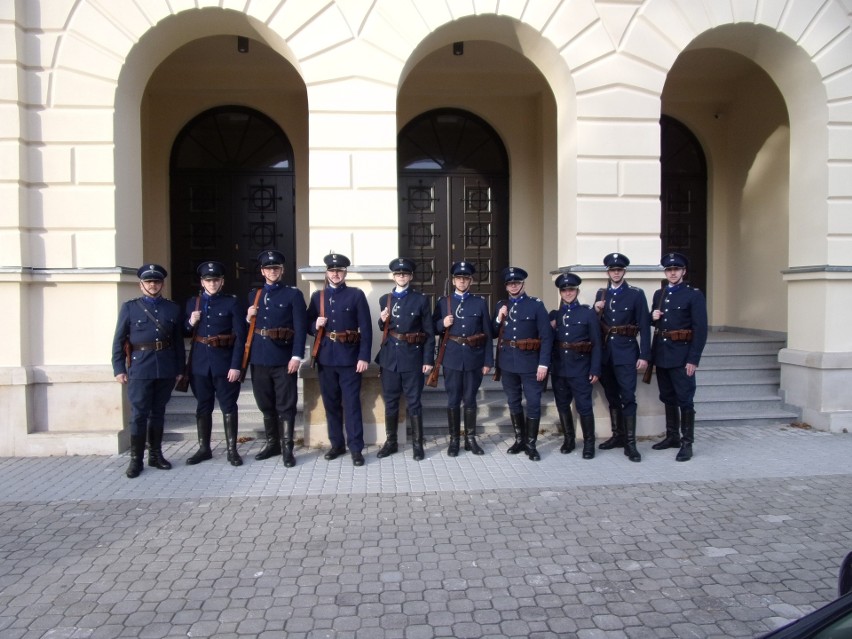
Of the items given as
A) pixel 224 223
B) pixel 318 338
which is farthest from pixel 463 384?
pixel 224 223

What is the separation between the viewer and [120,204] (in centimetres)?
669

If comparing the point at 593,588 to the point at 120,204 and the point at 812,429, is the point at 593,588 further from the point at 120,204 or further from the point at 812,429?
the point at 120,204

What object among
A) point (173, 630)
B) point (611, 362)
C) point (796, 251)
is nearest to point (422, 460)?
point (611, 362)

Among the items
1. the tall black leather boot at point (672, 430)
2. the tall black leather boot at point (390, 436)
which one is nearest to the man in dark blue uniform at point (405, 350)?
the tall black leather boot at point (390, 436)

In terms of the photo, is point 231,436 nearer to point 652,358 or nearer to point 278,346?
point 278,346

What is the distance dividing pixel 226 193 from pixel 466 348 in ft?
18.2

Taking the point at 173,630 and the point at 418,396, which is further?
the point at 418,396

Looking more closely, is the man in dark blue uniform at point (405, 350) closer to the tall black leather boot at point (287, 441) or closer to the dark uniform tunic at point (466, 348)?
the dark uniform tunic at point (466, 348)

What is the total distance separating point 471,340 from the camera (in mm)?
6293

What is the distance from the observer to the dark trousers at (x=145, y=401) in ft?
19.2

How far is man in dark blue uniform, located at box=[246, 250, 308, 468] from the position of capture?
607cm

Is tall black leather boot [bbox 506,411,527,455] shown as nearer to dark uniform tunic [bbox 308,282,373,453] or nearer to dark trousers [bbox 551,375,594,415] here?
dark trousers [bbox 551,375,594,415]

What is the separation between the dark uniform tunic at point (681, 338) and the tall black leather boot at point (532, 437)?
137 cm

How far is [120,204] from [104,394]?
1944mm
